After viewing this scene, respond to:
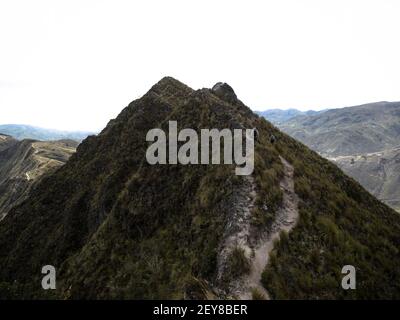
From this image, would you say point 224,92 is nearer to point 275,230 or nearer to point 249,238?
point 275,230

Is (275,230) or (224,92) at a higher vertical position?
(224,92)

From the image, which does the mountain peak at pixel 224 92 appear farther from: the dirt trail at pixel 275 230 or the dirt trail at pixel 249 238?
the dirt trail at pixel 249 238

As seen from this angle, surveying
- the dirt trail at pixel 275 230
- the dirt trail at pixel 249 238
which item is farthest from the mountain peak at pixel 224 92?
the dirt trail at pixel 249 238

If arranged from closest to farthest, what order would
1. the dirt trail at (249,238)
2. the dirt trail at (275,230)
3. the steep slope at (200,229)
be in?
the dirt trail at (249,238) → the dirt trail at (275,230) → the steep slope at (200,229)

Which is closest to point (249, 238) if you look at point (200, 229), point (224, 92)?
point (200, 229)
